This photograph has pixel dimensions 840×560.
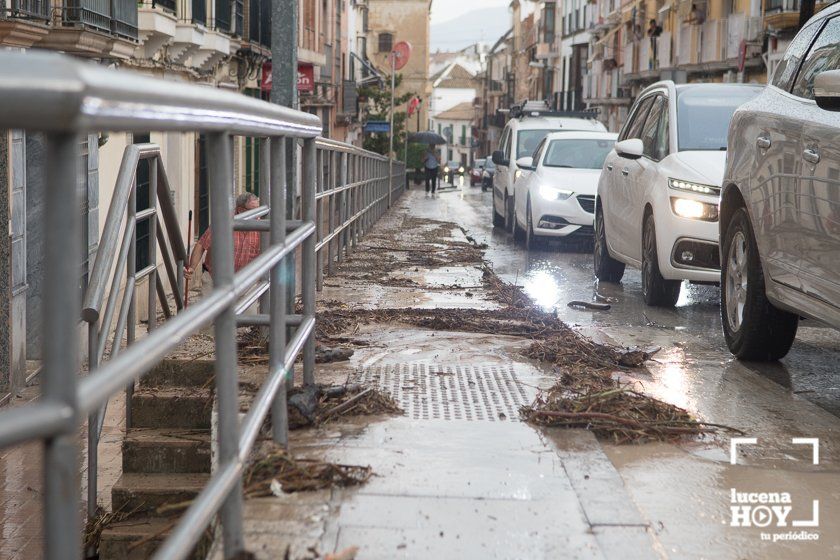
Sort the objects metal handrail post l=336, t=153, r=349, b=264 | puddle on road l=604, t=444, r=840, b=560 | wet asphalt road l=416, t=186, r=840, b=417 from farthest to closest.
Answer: metal handrail post l=336, t=153, r=349, b=264 < wet asphalt road l=416, t=186, r=840, b=417 < puddle on road l=604, t=444, r=840, b=560

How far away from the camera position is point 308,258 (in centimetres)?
484

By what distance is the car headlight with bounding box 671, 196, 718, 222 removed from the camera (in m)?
9.25

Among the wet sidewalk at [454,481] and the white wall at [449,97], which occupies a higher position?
the white wall at [449,97]

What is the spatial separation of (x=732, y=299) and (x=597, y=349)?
965 millimetres

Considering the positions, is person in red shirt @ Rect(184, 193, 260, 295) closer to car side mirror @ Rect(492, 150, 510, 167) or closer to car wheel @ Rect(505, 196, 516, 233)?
car wheel @ Rect(505, 196, 516, 233)

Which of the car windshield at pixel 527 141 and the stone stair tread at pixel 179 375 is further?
the car windshield at pixel 527 141

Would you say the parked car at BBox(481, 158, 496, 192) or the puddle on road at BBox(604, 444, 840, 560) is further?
the parked car at BBox(481, 158, 496, 192)

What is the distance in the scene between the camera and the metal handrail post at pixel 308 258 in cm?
482

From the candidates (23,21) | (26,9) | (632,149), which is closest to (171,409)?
(632,149)

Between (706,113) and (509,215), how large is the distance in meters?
9.89

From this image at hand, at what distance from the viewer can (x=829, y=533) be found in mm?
3695

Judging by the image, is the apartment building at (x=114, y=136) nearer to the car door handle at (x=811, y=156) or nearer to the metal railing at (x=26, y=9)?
the metal railing at (x=26, y=9)

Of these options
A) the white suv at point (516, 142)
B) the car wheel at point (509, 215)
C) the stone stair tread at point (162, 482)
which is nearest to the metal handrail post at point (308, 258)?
the stone stair tread at point (162, 482)

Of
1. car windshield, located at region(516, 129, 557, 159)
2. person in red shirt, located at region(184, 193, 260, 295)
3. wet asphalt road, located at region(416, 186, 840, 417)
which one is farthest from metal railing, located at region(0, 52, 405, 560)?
car windshield, located at region(516, 129, 557, 159)
